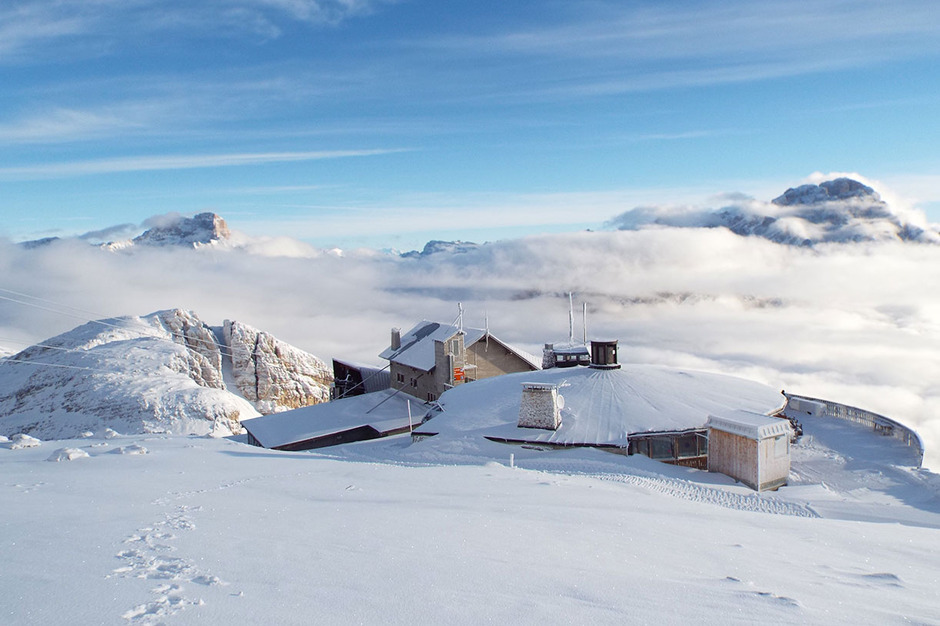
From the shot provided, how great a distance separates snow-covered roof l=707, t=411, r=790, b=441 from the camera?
21.3m

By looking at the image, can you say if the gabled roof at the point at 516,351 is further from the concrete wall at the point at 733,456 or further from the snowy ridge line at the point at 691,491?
the snowy ridge line at the point at 691,491

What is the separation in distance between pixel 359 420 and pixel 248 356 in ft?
154

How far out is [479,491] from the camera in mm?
12250

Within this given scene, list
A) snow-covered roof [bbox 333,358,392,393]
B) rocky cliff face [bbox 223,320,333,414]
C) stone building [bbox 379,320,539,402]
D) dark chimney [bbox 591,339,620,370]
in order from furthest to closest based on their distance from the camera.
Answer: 1. rocky cliff face [bbox 223,320,333,414]
2. snow-covered roof [bbox 333,358,392,393]
3. stone building [bbox 379,320,539,402]
4. dark chimney [bbox 591,339,620,370]

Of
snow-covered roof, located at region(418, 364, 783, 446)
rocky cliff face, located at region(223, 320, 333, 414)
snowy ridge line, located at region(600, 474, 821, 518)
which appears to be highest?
snow-covered roof, located at region(418, 364, 783, 446)

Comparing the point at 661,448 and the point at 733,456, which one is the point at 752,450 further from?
the point at 661,448

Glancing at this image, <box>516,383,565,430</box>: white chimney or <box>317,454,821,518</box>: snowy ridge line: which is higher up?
<box>516,383,565,430</box>: white chimney

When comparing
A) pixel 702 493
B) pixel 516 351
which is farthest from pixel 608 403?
pixel 516 351

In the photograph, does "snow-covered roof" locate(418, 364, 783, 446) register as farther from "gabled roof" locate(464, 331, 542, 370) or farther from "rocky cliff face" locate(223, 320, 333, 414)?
"rocky cliff face" locate(223, 320, 333, 414)

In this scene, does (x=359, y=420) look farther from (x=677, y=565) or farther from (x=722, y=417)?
(x=677, y=565)

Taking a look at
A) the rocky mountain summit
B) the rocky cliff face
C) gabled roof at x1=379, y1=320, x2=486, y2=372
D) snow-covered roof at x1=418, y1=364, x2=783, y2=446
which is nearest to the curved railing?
snow-covered roof at x1=418, y1=364, x2=783, y2=446

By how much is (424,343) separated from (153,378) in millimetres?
28870

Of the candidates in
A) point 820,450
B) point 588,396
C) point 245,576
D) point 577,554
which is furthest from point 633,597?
point 820,450

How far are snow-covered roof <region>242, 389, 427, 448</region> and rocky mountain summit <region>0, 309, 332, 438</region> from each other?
9867mm
